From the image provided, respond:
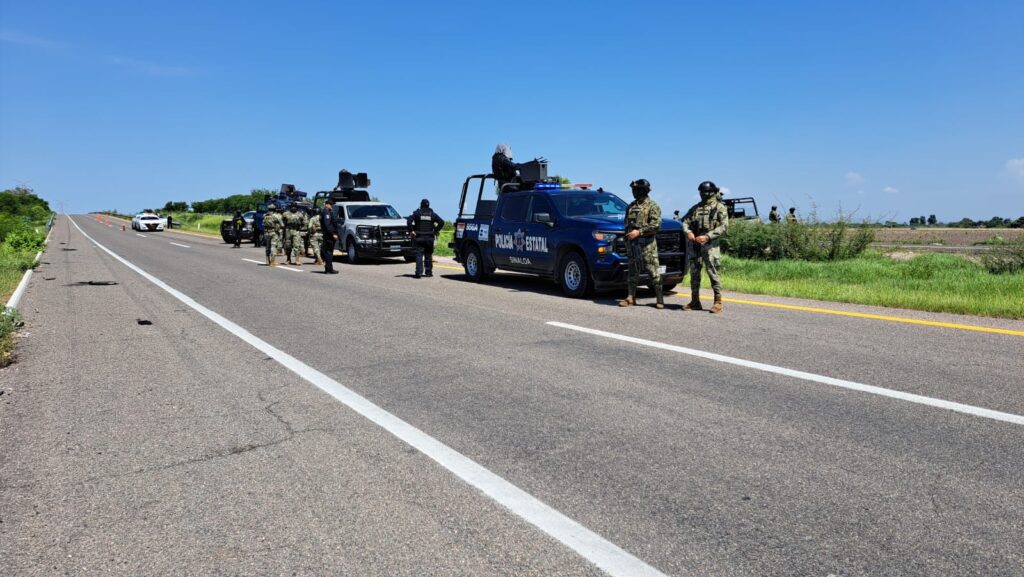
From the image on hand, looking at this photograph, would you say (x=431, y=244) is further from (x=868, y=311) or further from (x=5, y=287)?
(x=868, y=311)

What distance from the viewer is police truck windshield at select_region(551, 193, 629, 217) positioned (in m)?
12.9

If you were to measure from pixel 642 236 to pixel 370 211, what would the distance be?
14782 millimetres

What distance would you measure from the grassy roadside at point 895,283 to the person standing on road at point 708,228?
101 inches

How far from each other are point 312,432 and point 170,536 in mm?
1534

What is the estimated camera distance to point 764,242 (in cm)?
2027

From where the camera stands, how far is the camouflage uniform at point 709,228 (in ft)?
33.6

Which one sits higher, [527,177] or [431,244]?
[527,177]

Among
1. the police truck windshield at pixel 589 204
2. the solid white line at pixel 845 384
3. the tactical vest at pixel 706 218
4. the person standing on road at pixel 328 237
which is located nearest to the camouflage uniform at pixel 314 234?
the person standing on road at pixel 328 237

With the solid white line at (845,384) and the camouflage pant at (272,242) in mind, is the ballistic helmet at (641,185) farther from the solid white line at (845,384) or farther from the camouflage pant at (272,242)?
the camouflage pant at (272,242)

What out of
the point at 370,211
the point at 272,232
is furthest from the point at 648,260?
the point at 370,211

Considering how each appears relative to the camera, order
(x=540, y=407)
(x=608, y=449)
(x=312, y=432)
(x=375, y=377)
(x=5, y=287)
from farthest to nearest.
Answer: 1. (x=5, y=287)
2. (x=375, y=377)
3. (x=540, y=407)
4. (x=312, y=432)
5. (x=608, y=449)

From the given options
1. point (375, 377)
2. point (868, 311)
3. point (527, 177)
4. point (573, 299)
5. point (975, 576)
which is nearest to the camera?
point (975, 576)

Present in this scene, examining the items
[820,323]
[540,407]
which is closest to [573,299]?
[820,323]

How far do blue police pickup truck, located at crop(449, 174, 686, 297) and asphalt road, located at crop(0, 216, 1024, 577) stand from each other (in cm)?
334
